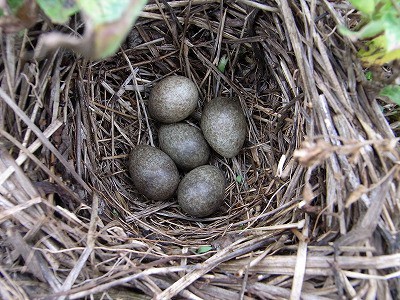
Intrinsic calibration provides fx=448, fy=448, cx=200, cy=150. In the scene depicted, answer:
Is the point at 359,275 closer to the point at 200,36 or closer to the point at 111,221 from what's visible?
the point at 111,221

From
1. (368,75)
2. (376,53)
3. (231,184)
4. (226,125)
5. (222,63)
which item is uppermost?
(376,53)

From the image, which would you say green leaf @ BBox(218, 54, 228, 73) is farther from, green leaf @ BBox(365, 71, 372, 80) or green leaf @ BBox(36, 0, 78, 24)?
green leaf @ BBox(36, 0, 78, 24)

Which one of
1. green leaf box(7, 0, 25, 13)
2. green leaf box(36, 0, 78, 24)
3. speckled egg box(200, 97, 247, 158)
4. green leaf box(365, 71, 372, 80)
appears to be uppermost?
green leaf box(36, 0, 78, 24)

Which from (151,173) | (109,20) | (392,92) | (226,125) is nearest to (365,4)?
(392,92)

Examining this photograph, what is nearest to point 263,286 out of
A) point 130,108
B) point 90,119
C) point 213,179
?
point 213,179

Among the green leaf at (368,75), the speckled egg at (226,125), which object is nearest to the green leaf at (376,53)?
the green leaf at (368,75)

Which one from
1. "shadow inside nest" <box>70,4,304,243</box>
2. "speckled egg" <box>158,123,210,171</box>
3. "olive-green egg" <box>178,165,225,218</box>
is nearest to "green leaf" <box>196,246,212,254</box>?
"shadow inside nest" <box>70,4,304,243</box>

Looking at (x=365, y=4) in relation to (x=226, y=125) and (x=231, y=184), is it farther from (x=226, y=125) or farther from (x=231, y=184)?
(x=231, y=184)
